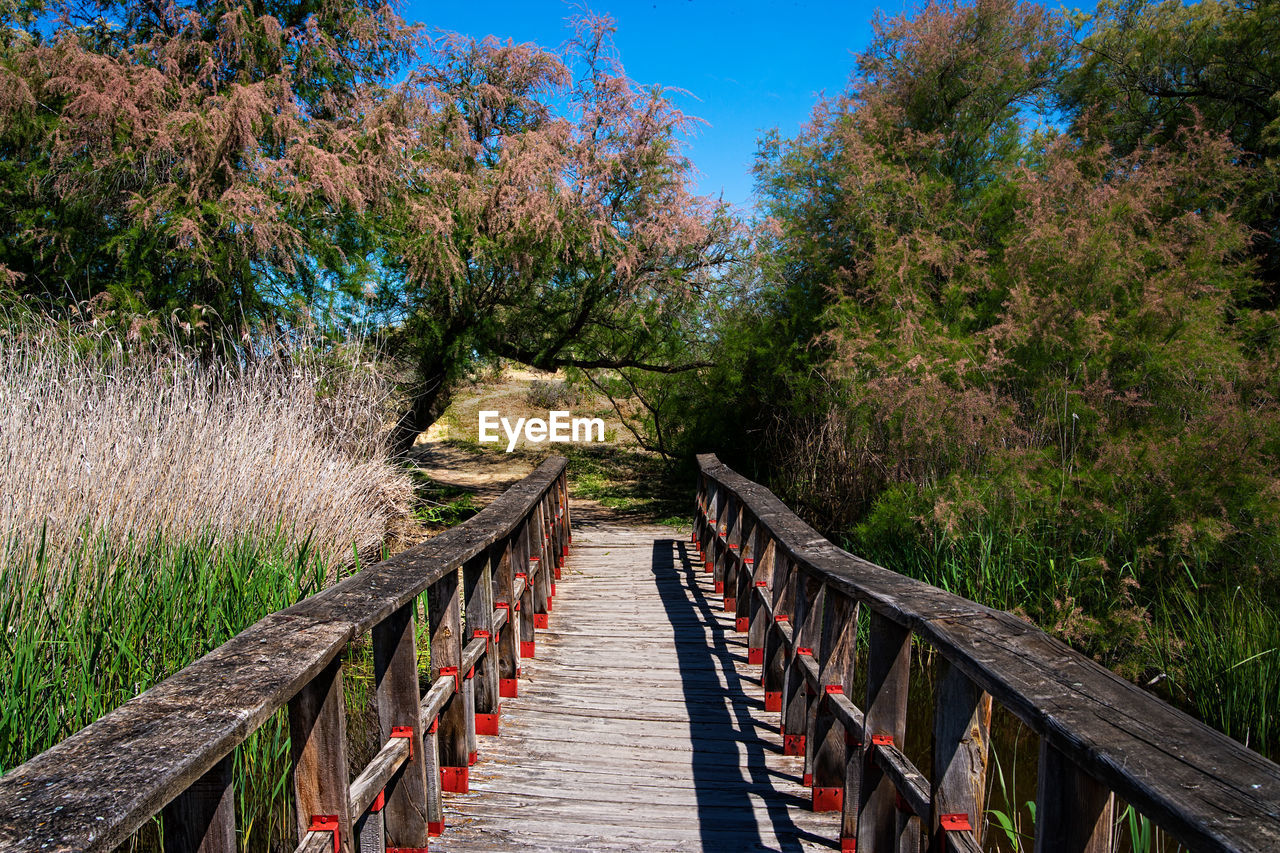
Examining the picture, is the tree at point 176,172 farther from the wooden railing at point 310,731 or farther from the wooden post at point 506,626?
the wooden railing at point 310,731

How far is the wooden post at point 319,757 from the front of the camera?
187 cm

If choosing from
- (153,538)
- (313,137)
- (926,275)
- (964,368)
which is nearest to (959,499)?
(964,368)

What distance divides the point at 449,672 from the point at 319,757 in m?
1.13

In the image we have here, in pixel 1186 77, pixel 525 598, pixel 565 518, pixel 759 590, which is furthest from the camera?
pixel 1186 77

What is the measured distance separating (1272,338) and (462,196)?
837cm

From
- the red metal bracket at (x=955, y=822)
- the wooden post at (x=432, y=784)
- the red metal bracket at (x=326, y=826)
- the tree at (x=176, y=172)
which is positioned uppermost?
the tree at (x=176, y=172)

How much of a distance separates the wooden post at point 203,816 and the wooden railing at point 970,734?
1456 millimetres

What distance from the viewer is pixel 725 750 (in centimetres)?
358

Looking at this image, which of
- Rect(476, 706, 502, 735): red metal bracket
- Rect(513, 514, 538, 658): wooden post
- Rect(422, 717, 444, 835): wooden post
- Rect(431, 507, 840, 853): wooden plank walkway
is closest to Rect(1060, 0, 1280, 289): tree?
Rect(431, 507, 840, 853): wooden plank walkway

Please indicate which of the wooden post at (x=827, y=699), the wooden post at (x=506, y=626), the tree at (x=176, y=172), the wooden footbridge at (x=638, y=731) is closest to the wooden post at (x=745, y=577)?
the wooden footbridge at (x=638, y=731)

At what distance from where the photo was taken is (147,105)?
826 centimetres

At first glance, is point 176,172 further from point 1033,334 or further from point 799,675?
point 1033,334

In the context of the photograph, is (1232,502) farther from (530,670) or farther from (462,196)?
(462,196)

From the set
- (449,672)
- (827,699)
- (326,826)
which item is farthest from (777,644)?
(326,826)
